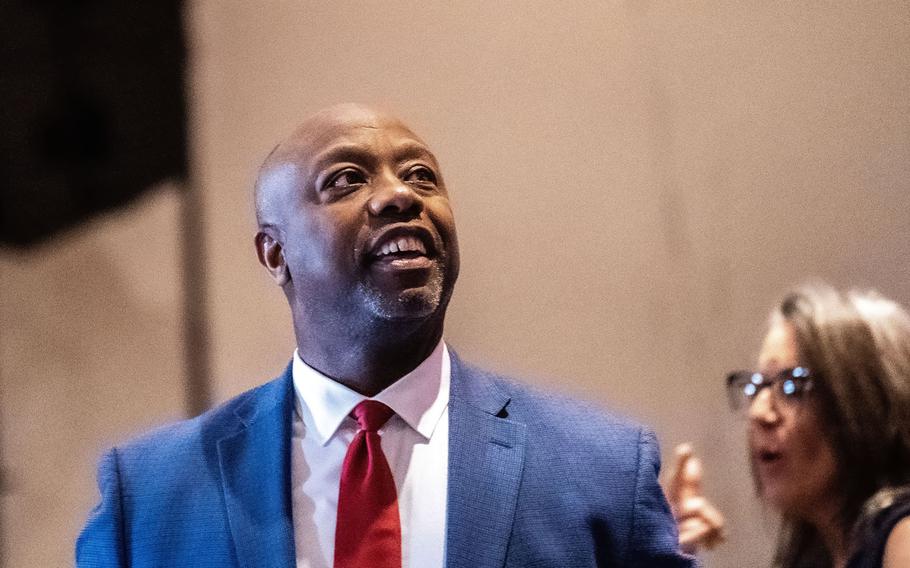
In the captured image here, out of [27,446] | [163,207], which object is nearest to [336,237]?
[163,207]

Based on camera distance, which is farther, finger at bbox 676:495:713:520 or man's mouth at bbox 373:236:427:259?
finger at bbox 676:495:713:520

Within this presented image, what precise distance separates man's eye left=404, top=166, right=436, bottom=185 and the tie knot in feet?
0.87

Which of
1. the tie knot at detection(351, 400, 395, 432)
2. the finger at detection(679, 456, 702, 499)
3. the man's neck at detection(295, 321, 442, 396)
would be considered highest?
the man's neck at detection(295, 321, 442, 396)

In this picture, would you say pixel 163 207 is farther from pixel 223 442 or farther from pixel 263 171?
pixel 223 442

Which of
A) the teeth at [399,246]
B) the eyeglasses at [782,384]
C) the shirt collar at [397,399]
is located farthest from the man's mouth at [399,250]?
the eyeglasses at [782,384]

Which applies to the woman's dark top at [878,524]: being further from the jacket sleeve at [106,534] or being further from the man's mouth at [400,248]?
the jacket sleeve at [106,534]

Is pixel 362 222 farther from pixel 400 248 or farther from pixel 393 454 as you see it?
pixel 393 454

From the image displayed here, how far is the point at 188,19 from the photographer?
2.13 metres

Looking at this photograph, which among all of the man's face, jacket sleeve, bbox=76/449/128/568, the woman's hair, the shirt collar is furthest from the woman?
jacket sleeve, bbox=76/449/128/568

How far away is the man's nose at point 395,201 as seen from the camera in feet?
3.81

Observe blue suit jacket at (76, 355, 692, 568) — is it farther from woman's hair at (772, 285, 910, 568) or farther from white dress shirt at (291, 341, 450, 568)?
woman's hair at (772, 285, 910, 568)

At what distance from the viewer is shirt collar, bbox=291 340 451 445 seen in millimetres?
1185

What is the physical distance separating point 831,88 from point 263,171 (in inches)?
47.1

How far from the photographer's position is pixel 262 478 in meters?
1.15
